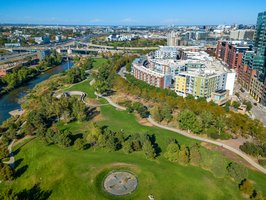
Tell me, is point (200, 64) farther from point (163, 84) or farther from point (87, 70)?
point (87, 70)

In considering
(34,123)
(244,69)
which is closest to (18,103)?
(34,123)

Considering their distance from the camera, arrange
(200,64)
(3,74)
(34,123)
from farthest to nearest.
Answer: (3,74) < (200,64) < (34,123)

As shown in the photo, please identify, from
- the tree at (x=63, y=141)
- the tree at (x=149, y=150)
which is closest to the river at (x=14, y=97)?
the tree at (x=63, y=141)

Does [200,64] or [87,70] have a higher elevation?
[200,64]

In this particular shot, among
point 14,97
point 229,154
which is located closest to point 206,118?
point 229,154

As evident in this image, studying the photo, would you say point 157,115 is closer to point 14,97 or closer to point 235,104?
point 235,104

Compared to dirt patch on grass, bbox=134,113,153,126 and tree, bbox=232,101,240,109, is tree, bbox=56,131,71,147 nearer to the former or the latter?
dirt patch on grass, bbox=134,113,153,126

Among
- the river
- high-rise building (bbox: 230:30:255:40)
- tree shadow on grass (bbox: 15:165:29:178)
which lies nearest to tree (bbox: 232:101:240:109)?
tree shadow on grass (bbox: 15:165:29:178)

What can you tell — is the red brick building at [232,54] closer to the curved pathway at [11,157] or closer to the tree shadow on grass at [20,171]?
the curved pathway at [11,157]
